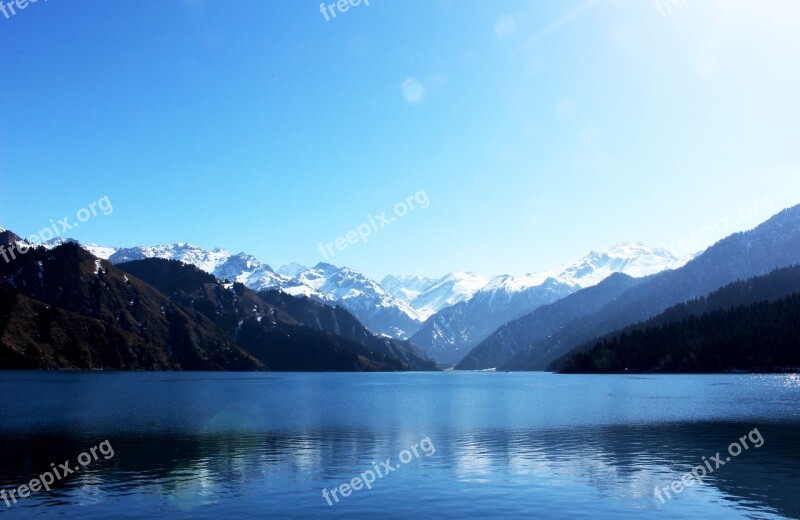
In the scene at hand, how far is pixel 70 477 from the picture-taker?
56.8 m

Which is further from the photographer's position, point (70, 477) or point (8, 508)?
point (70, 477)

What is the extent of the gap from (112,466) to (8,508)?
→ 17.1 m

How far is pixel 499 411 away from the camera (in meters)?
127

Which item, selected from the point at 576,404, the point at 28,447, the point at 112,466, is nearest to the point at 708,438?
the point at 576,404

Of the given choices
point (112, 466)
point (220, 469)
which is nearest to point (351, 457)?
point (220, 469)

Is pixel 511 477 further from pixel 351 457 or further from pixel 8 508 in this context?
pixel 8 508

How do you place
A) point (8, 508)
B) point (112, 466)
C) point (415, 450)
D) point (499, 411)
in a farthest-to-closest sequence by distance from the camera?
point (499, 411)
point (415, 450)
point (112, 466)
point (8, 508)

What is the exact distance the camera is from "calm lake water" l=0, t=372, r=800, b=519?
46.2m

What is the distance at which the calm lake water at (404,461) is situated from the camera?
46250mm

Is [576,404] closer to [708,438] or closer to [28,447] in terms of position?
[708,438]

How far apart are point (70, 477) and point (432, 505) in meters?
35.7

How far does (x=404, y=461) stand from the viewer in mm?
65125

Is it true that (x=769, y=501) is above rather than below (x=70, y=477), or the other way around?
below

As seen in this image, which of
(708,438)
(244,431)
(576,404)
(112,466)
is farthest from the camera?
(576,404)
